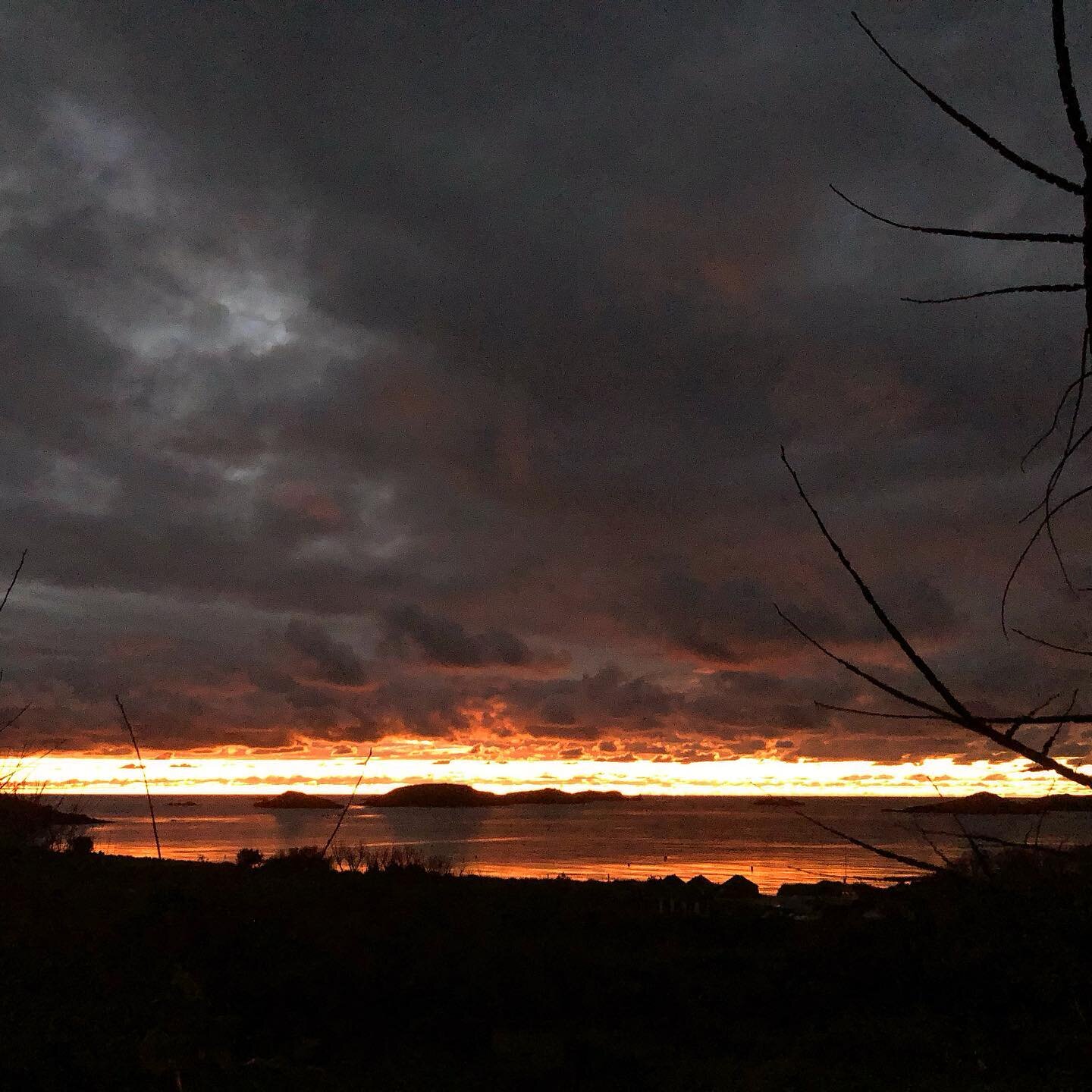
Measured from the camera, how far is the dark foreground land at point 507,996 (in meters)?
10.7

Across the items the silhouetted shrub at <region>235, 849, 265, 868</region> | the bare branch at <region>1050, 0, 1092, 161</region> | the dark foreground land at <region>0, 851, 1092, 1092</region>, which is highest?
the bare branch at <region>1050, 0, 1092, 161</region>

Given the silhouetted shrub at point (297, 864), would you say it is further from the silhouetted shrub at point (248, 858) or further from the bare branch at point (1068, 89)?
the bare branch at point (1068, 89)

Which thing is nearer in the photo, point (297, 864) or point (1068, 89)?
point (1068, 89)

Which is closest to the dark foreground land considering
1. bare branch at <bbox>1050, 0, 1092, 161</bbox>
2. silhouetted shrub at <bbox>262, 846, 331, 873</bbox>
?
silhouetted shrub at <bbox>262, 846, 331, 873</bbox>

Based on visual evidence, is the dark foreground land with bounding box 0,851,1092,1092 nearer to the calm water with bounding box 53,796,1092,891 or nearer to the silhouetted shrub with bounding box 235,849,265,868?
the silhouetted shrub with bounding box 235,849,265,868

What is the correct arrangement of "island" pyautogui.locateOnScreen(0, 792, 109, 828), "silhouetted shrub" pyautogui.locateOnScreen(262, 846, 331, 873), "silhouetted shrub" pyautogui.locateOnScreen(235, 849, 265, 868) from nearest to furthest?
"island" pyautogui.locateOnScreen(0, 792, 109, 828), "silhouetted shrub" pyautogui.locateOnScreen(262, 846, 331, 873), "silhouetted shrub" pyautogui.locateOnScreen(235, 849, 265, 868)

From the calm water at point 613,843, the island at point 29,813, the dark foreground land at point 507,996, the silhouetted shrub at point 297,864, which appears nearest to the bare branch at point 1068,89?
the dark foreground land at point 507,996

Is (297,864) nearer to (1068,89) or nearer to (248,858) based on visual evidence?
(248,858)

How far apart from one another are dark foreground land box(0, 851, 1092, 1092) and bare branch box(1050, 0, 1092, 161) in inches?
265

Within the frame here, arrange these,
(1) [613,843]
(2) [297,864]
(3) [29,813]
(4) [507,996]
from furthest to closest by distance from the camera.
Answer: (1) [613,843] → (2) [297,864] → (3) [29,813] → (4) [507,996]

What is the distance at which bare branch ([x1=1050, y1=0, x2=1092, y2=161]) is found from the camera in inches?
39.4

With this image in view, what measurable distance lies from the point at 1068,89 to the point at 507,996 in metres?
15.3

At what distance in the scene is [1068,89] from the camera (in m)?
1.00

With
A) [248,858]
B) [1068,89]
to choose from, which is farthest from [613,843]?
[1068,89]
